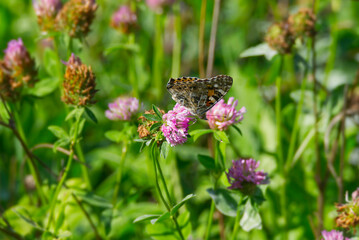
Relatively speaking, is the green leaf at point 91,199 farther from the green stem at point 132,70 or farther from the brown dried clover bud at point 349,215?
the brown dried clover bud at point 349,215

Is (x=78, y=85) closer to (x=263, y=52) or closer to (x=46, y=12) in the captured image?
(x=46, y=12)

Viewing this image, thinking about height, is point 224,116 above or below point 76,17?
below

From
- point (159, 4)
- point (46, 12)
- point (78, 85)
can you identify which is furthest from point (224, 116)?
point (159, 4)

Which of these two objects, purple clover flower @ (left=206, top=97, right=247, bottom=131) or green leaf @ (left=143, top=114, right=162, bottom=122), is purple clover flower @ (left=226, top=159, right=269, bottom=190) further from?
green leaf @ (left=143, top=114, right=162, bottom=122)

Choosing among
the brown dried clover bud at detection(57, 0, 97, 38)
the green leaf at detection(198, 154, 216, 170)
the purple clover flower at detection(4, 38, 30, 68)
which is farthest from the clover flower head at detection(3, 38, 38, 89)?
the green leaf at detection(198, 154, 216, 170)

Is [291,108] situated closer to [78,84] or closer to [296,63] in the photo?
[296,63]
